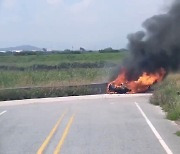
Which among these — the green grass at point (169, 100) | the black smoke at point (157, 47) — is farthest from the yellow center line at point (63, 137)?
the black smoke at point (157, 47)

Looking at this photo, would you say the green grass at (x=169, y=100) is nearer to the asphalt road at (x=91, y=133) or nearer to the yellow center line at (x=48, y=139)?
the asphalt road at (x=91, y=133)

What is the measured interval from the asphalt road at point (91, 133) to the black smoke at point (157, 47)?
1246cm

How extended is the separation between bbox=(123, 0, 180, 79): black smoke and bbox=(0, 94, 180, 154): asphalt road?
12.5 meters

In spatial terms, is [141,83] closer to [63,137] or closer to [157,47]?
[157,47]

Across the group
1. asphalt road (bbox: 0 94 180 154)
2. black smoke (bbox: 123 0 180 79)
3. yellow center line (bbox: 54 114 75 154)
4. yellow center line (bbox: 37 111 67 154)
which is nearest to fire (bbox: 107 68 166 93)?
black smoke (bbox: 123 0 180 79)

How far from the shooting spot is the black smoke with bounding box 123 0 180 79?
35.2 metres

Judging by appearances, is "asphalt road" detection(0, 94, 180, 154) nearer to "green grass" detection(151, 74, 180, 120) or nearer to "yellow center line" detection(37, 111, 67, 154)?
"yellow center line" detection(37, 111, 67, 154)

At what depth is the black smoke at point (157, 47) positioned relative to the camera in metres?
35.2

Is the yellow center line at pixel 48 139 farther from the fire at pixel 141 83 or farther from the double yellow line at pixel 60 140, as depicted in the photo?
the fire at pixel 141 83

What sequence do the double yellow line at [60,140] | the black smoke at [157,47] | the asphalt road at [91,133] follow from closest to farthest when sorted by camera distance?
the double yellow line at [60,140]
the asphalt road at [91,133]
the black smoke at [157,47]

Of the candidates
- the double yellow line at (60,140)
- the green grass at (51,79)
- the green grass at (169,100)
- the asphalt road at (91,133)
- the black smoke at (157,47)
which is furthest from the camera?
the green grass at (51,79)

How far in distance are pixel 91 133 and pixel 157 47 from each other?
22.3m

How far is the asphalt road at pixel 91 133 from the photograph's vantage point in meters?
12.4

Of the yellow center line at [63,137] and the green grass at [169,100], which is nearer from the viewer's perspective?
the yellow center line at [63,137]
